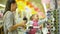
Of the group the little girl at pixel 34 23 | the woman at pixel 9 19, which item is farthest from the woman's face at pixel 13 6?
the little girl at pixel 34 23

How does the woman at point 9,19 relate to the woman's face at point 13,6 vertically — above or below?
below

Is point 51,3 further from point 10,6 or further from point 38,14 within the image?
point 10,6

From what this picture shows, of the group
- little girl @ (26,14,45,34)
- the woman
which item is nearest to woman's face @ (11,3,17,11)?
the woman

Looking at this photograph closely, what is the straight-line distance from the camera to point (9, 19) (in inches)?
64.5

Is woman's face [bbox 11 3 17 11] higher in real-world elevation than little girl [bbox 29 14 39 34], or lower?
higher

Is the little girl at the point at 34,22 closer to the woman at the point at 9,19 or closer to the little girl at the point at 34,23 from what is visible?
the little girl at the point at 34,23

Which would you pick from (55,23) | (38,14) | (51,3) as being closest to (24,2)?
(38,14)

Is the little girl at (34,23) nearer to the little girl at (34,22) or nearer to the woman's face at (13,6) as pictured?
the little girl at (34,22)

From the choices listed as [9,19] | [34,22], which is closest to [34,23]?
[34,22]

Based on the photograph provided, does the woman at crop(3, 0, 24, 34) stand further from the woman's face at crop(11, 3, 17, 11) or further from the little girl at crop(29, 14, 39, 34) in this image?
the little girl at crop(29, 14, 39, 34)

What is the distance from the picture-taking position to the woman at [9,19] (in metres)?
1.64

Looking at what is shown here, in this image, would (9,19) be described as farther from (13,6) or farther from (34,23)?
(34,23)

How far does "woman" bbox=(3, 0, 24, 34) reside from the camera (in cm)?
164

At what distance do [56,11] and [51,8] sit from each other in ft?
0.22
